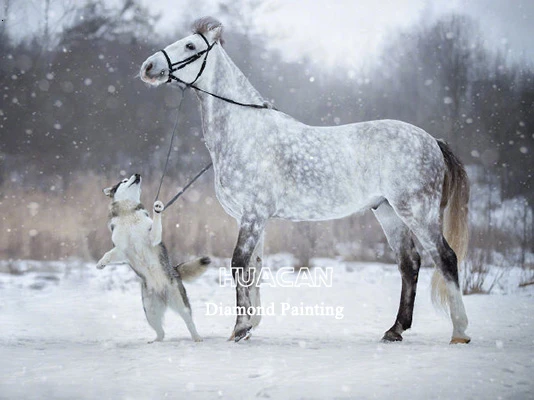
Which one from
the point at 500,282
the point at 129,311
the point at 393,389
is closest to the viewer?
the point at 393,389

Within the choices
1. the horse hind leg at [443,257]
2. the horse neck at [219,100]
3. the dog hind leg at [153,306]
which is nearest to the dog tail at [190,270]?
the dog hind leg at [153,306]

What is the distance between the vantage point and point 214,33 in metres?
4.03

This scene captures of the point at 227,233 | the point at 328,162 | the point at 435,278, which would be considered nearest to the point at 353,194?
the point at 328,162

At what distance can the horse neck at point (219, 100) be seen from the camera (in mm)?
4031

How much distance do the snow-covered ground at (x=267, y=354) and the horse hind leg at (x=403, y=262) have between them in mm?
136

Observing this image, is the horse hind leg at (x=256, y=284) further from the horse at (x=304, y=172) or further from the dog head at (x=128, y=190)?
the dog head at (x=128, y=190)

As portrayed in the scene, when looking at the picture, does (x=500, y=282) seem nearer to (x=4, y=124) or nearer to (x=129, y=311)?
(x=129, y=311)

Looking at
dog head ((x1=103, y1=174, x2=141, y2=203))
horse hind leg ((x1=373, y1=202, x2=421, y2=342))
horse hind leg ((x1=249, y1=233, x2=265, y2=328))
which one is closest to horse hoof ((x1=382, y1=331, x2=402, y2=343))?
horse hind leg ((x1=373, y1=202, x2=421, y2=342))

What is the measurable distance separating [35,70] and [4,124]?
Answer: 905mm

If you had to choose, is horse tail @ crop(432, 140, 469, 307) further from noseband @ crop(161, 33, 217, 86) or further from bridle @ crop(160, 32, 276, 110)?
noseband @ crop(161, 33, 217, 86)

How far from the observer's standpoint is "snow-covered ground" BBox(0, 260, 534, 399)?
260 centimetres

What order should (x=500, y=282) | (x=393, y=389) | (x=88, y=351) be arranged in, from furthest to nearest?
1. (x=500, y=282)
2. (x=88, y=351)
3. (x=393, y=389)

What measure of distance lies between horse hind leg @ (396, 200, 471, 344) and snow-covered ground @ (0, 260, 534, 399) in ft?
0.57

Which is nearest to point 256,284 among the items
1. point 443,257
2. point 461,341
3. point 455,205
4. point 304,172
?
point 304,172
